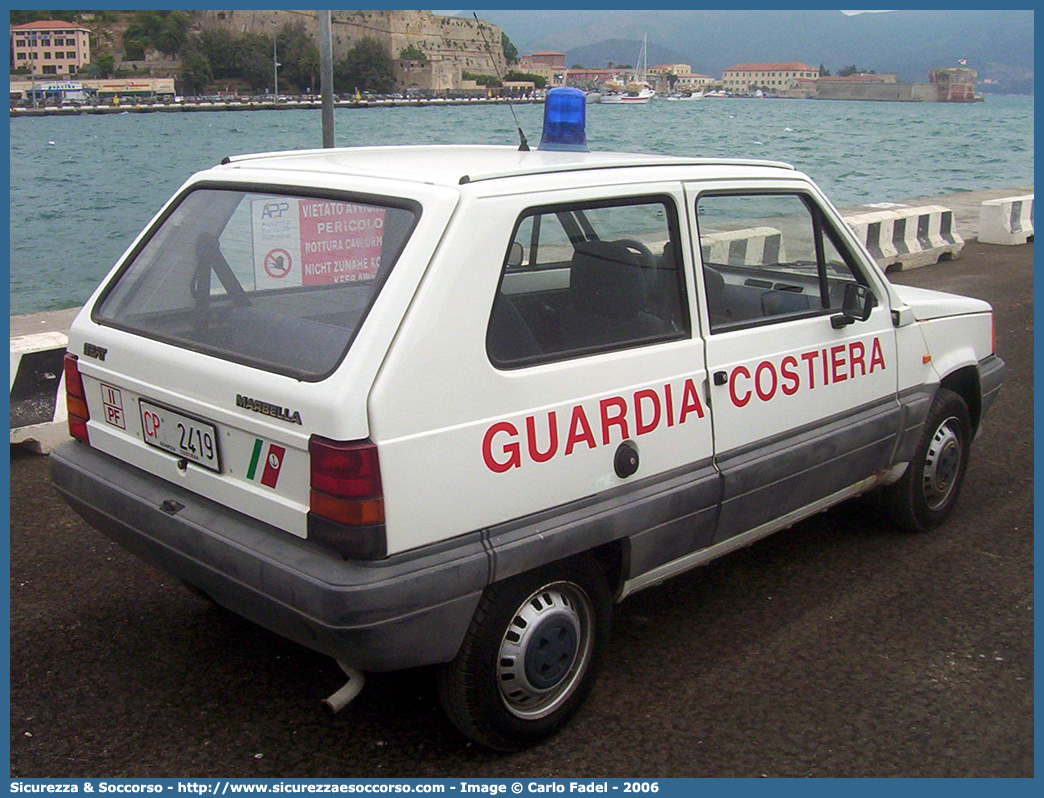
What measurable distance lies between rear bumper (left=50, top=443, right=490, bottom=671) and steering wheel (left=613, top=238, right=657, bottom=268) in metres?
1.20

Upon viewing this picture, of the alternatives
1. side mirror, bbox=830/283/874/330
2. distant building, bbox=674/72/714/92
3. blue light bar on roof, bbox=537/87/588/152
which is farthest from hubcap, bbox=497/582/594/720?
distant building, bbox=674/72/714/92

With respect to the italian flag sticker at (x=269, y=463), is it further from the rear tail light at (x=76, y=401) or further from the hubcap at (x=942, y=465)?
the hubcap at (x=942, y=465)

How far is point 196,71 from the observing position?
69.6 meters

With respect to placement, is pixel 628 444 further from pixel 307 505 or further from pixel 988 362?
pixel 988 362

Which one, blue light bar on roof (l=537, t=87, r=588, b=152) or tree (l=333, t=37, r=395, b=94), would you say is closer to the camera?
blue light bar on roof (l=537, t=87, r=588, b=152)

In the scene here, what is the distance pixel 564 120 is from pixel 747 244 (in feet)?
5.37

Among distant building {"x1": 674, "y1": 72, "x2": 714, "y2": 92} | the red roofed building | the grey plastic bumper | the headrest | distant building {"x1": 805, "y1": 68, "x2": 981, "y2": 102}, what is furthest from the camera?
the red roofed building

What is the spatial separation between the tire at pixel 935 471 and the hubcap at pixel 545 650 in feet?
6.88

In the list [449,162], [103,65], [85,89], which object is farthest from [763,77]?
[449,162]

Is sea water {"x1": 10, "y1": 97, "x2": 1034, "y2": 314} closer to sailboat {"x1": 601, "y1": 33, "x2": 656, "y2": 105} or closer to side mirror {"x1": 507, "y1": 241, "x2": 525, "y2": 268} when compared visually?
sailboat {"x1": 601, "y1": 33, "x2": 656, "y2": 105}

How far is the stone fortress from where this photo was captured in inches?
1735

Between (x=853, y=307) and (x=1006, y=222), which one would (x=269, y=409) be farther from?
(x=1006, y=222)

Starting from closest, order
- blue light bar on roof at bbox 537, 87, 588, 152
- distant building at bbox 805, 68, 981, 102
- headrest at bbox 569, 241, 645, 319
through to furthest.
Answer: headrest at bbox 569, 241, 645, 319 → blue light bar on roof at bbox 537, 87, 588, 152 → distant building at bbox 805, 68, 981, 102
